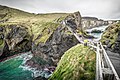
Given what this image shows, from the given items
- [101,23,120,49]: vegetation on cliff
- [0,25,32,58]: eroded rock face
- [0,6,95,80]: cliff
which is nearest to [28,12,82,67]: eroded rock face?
[0,6,95,80]: cliff

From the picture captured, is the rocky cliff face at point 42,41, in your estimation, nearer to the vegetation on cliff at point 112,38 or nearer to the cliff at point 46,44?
the cliff at point 46,44

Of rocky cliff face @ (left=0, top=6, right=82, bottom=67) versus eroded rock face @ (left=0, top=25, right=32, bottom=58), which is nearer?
rocky cliff face @ (left=0, top=6, right=82, bottom=67)

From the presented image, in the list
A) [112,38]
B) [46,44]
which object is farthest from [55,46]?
[112,38]

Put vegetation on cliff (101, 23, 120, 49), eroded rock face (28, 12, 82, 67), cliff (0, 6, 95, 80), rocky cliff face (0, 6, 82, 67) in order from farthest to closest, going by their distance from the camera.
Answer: rocky cliff face (0, 6, 82, 67) → vegetation on cliff (101, 23, 120, 49) → eroded rock face (28, 12, 82, 67) → cliff (0, 6, 95, 80)

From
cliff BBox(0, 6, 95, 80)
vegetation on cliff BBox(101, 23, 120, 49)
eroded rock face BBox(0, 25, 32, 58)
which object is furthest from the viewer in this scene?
eroded rock face BBox(0, 25, 32, 58)

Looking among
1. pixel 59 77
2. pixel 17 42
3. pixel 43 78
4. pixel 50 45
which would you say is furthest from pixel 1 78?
pixel 17 42

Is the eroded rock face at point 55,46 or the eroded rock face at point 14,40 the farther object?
the eroded rock face at point 14,40

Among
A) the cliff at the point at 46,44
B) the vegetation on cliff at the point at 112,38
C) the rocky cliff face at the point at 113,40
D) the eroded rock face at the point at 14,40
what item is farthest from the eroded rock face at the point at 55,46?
the eroded rock face at the point at 14,40

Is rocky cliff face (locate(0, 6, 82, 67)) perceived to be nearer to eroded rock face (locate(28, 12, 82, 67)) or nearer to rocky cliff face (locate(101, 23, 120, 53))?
eroded rock face (locate(28, 12, 82, 67))

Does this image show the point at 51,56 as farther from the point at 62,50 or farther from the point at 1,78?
the point at 1,78
